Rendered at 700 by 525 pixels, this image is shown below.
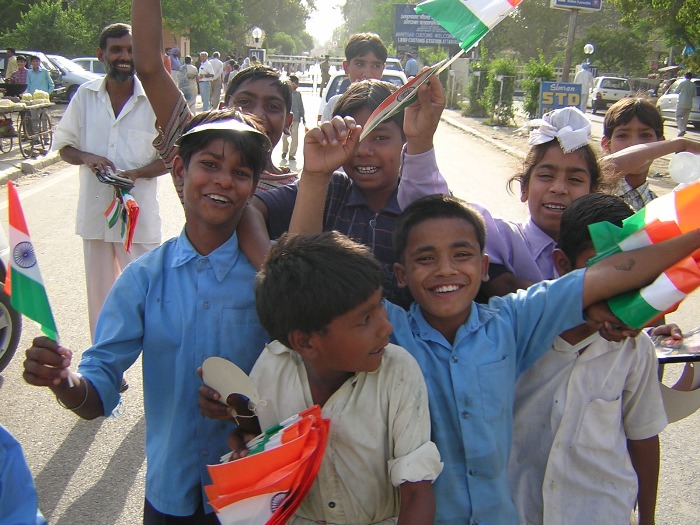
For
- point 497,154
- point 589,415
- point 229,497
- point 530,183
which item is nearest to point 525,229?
point 530,183

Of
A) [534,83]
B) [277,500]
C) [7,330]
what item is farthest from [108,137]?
[534,83]

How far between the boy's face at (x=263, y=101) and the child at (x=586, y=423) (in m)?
1.36

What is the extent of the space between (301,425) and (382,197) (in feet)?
3.09

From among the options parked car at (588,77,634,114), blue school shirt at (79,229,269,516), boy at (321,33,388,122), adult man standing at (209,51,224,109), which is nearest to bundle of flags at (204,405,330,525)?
blue school shirt at (79,229,269,516)

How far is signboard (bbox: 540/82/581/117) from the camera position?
14.2m

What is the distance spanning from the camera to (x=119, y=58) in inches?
147

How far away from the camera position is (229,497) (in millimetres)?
1429

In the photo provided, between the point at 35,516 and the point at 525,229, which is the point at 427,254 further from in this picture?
the point at 35,516

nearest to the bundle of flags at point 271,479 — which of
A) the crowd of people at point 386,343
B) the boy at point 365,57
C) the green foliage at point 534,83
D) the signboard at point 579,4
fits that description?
the crowd of people at point 386,343

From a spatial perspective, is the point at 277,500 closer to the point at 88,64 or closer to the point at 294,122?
the point at 294,122

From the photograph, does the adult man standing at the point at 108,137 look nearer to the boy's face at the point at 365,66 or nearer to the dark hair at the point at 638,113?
the boy's face at the point at 365,66

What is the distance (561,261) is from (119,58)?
290 cm

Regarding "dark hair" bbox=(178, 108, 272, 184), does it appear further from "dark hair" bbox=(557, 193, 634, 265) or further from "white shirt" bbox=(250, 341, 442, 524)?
"dark hair" bbox=(557, 193, 634, 265)

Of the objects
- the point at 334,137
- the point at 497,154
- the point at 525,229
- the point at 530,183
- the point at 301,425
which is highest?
the point at 334,137
